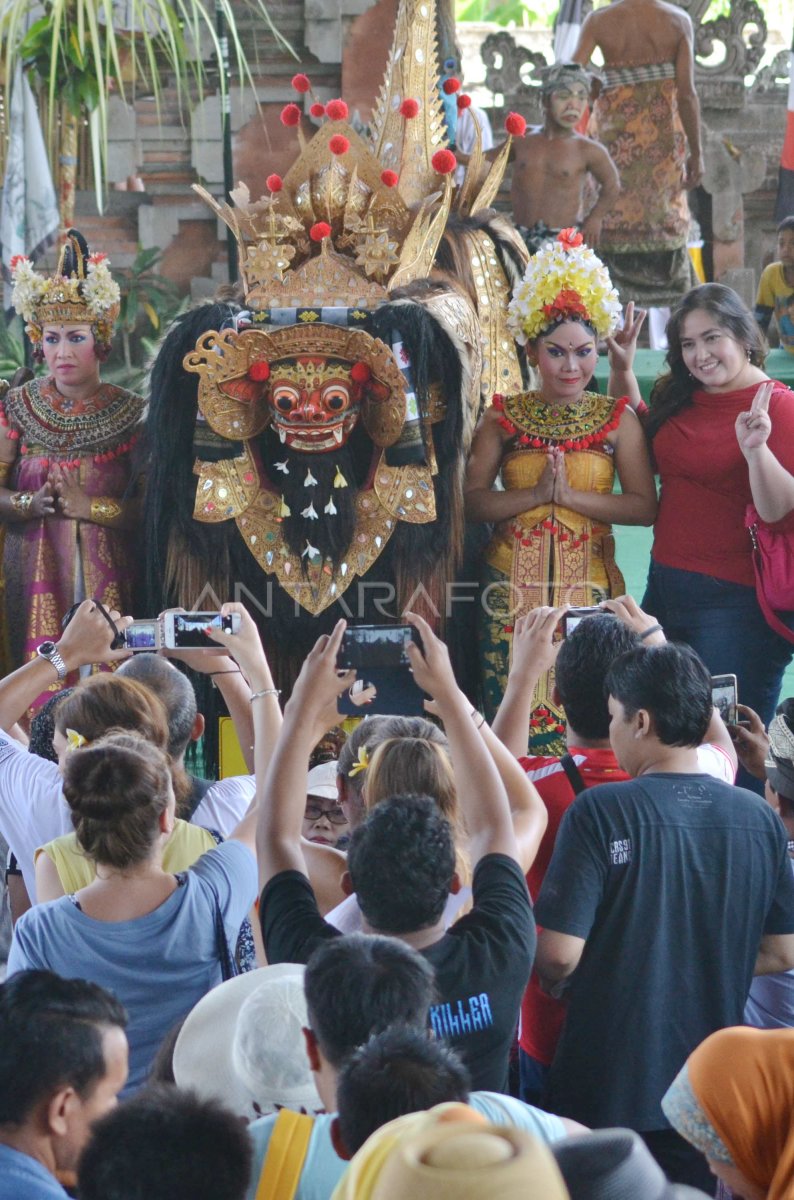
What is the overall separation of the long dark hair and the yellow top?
2.35 meters

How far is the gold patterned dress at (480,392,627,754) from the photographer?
453cm

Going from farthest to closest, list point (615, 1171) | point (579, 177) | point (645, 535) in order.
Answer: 1. point (579, 177)
2. point (645, 535)
3. point (615, 1171)

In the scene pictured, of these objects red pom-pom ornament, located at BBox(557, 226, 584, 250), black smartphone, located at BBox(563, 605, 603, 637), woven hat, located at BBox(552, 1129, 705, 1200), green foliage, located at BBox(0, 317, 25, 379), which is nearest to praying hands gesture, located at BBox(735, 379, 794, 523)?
red pom-pom ornament, located at BBox(557, 226, 584, 250)

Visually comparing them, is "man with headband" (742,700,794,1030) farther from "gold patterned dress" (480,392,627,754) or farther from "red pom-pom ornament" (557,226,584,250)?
"red pom-pom ornament" (557,226,584,250)

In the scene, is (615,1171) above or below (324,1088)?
above

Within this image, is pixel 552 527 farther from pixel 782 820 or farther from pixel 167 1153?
pixel 167 1153

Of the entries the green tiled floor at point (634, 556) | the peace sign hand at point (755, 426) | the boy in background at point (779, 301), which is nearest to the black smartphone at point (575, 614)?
the peace sign hand at point (755, 426)

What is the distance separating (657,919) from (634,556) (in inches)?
191

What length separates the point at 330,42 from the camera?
9.54 metres

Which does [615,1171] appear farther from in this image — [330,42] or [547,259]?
[330,42]

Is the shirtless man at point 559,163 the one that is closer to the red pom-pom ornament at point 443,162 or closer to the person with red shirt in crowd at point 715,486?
the red pom-pom ornament at point 443,162

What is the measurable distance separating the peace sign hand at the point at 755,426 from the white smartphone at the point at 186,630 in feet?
5.45

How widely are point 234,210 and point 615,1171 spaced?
4055mm

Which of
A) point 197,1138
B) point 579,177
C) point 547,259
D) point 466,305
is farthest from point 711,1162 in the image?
point 579,177
